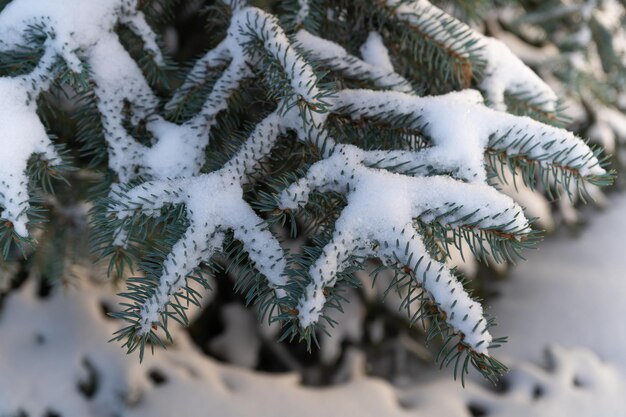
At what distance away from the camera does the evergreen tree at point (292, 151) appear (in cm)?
66

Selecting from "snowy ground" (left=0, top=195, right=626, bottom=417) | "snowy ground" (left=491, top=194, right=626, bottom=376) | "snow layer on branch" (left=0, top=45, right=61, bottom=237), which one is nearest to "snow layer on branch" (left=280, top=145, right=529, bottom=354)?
"snow layer on branch" (left=0, top=45, right=61, bottom=237)

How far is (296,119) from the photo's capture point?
759 mm

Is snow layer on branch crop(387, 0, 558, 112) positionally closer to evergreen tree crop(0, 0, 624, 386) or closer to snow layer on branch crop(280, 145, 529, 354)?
evergreen tree crop(0, 0, 624, 386)

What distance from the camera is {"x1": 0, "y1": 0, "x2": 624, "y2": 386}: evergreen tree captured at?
656 mm

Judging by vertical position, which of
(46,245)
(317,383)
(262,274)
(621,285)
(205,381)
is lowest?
(317,383)

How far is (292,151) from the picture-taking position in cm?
81

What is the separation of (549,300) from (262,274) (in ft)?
4.89

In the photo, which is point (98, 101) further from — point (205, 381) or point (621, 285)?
point (621, 285)

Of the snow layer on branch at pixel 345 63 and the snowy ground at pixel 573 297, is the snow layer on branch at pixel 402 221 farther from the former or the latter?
the snowy ground at pixel 573 297

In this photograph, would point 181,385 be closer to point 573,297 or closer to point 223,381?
point 223,381

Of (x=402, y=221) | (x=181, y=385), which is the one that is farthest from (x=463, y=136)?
(x=181, y=385)

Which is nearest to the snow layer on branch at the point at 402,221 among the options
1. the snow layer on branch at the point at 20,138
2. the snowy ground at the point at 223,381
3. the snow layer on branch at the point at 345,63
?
the snow layer on branch at the point at 345,63

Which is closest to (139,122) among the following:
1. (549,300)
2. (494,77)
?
(494,77)

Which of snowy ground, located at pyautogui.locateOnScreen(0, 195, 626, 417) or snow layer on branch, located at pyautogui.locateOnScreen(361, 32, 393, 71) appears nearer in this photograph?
snow layer on branch, located at pyautogui.locateOnScreen(361, 32, 393, 71)
